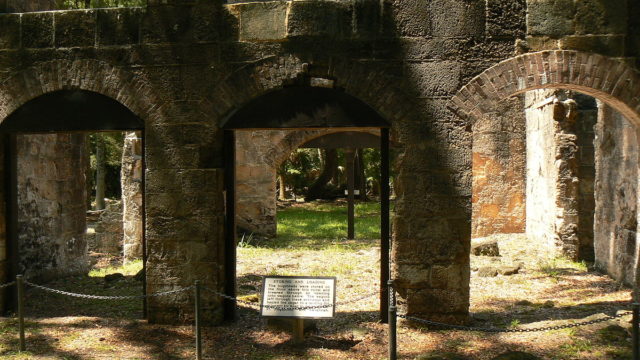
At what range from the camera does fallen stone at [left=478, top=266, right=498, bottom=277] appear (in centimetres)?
985

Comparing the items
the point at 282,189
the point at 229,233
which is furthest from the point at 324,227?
the point at 229,233

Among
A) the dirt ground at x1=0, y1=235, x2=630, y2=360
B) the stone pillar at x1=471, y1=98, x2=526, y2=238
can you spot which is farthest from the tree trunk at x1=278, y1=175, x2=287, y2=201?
the dirt ground at x1=0, y1=235, x2=630, y2=360

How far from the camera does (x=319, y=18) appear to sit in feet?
21.2

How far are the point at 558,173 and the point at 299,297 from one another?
6.99m

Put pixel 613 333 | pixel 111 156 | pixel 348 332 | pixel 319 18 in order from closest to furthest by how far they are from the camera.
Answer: pixel 613 333, pixel 319 18, pixel 348 332, pixel 111 156

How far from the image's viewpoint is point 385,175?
266 inches

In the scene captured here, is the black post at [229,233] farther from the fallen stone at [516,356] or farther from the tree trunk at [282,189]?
the tree trunk at [282,189]

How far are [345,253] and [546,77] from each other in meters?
7.12

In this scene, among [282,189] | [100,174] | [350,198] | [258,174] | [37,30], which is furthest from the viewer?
[282,189]

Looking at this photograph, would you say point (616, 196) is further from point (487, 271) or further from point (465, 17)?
point (465, 17)

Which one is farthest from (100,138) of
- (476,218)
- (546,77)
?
(546,77)

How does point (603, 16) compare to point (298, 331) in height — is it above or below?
above

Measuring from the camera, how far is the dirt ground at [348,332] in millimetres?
5961

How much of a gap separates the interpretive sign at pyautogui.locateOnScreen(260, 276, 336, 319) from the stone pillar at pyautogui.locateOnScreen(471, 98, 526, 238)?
8.80 m
